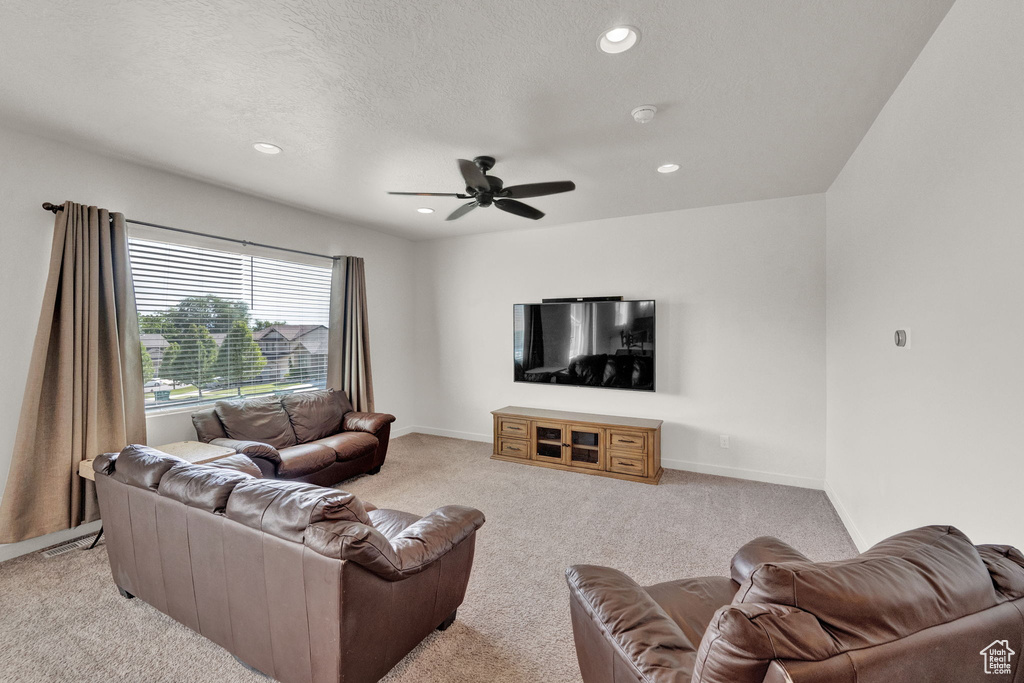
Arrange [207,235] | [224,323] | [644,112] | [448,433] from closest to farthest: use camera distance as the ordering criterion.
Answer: [644,112]
[207,235]
[224,323]
[448,433]

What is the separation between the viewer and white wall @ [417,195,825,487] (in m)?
3.96

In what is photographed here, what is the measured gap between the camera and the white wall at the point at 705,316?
3957 mm

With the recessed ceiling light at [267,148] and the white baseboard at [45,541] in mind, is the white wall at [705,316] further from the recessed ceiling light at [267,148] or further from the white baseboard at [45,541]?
the white baseboard at [45,541]

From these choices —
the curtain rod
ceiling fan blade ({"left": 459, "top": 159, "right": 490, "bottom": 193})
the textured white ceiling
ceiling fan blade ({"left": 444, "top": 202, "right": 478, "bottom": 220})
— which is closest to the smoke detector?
the textured white ceiling

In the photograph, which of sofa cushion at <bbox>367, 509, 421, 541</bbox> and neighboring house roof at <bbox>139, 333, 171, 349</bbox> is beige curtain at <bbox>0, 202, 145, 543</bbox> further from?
sofa cushion at <bbox>367, 509, 421, 541</bbox>

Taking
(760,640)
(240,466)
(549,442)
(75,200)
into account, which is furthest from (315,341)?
(760,640)

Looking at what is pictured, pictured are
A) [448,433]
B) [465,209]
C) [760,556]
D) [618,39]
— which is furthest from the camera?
[448,433]

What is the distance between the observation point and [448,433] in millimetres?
5820

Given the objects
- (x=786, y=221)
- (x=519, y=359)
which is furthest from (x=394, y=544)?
(x=786, y=221)

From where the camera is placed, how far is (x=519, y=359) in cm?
517

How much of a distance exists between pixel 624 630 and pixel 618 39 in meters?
2.15

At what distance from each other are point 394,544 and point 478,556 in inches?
49.1

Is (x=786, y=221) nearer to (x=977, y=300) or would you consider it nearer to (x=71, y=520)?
(x=977, y=300)
